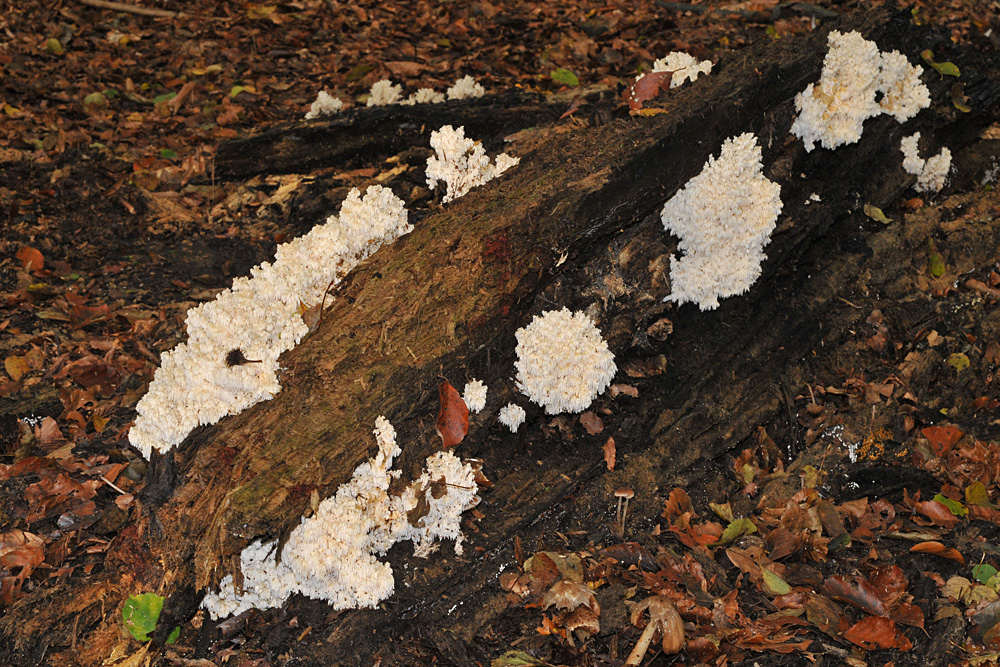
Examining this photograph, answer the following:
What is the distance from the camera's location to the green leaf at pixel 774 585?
3.73 meters

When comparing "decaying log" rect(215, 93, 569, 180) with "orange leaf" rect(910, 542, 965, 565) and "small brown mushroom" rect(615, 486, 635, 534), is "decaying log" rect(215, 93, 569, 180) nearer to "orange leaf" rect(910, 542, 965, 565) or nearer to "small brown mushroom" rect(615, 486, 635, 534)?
"small brown mushroom" rect(615, 486, 635, 534)

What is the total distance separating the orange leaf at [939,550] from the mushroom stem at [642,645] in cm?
158

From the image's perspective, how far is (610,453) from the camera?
424cm

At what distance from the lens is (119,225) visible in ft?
21.1

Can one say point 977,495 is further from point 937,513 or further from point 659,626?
point 659,626

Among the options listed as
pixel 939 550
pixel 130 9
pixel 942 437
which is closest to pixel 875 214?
pixel 942 437

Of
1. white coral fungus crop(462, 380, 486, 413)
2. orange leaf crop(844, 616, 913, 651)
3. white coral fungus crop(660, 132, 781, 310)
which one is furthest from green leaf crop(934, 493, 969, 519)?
white coral fungus crop(462, 380, 486, 413)

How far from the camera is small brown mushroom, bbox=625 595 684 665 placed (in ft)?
11.2

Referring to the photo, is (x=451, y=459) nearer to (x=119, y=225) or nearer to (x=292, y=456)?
(x=292, y=456)

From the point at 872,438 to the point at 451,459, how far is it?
272 cm

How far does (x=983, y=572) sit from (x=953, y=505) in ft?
1.49

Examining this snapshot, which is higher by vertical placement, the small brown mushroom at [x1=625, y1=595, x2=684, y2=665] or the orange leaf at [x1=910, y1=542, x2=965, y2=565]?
the orange leaf at [x1=910, y1=542, x2=965, y2=565]

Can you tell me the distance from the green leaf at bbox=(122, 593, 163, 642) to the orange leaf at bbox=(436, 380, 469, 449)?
1.66m

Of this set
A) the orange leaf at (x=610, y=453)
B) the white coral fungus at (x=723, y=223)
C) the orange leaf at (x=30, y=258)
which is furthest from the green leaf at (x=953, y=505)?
the orange leaf at (x=30, y=258)
